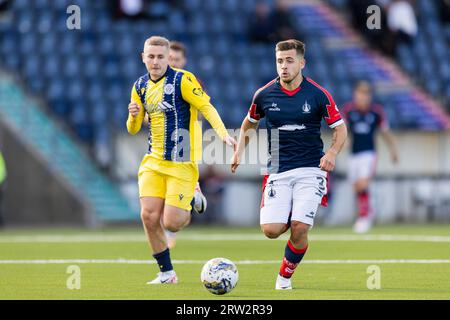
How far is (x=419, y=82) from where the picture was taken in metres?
25.6

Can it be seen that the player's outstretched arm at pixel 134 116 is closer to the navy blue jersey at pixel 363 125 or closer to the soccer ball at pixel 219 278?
the soccer ball at pixel 219 278

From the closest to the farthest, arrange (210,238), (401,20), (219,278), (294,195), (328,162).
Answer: (219,278) → (328,162) → (294,195) → (210,238) → (401,20)

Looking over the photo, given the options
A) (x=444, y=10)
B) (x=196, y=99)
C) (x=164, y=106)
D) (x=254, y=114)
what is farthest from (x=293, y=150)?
(x=444, y=10)

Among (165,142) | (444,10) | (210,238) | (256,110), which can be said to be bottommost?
(210,238)

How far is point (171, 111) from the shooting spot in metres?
11.0

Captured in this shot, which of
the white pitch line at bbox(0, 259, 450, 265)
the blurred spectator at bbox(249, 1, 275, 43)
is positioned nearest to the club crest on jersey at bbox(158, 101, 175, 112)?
the white pitch line at bbox(0, 259, 450, 265)

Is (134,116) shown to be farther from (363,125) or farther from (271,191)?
(363,125)

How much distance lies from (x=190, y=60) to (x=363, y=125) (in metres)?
5.79

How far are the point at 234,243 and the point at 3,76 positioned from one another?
8.50 metres

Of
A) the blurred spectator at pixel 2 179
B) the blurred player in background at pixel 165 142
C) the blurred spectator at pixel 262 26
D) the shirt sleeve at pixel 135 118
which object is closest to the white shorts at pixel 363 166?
the blurred spectator at pixel 262 26

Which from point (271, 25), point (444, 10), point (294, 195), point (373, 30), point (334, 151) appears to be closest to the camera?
point (334, 151)

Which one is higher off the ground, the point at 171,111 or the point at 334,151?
the point at 171,111

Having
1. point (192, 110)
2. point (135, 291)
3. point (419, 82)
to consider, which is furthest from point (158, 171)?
point (419, 82)

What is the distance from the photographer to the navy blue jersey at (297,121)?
10.4 m
